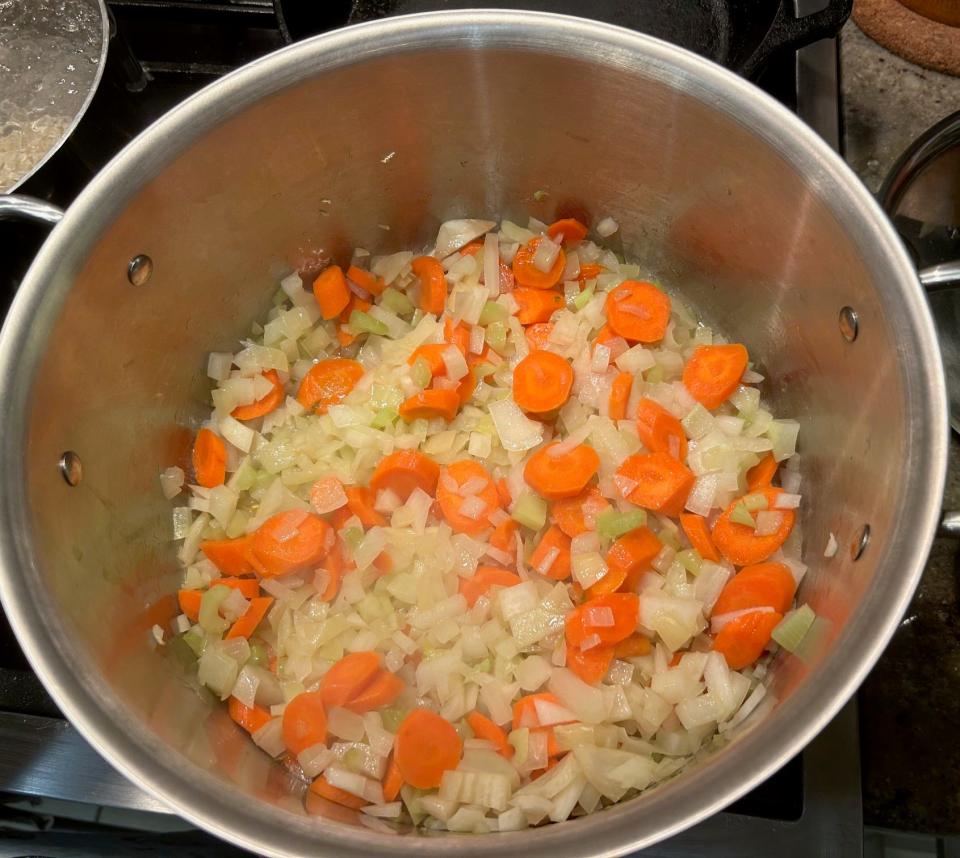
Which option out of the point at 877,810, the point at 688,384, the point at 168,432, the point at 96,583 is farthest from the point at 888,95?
the point at 96,583

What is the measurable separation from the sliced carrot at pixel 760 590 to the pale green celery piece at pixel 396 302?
865 millimetres

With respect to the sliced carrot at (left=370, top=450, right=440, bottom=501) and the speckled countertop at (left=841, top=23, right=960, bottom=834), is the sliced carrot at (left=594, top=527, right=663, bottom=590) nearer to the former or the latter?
the sliced carrot at (left=370, top=450, right=440, bottom=501)

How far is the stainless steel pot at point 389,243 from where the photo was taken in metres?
1.04

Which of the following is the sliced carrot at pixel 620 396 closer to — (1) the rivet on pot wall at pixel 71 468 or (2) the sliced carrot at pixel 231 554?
(2) the sliced carrot at pixel 231 554

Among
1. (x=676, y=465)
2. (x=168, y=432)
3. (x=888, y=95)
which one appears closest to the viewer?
(x=676, y=465)

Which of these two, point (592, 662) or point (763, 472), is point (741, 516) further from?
point (592, 662)

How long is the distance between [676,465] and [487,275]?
0.58 metres

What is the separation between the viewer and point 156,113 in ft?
5.62

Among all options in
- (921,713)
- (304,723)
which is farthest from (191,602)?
(921,713)

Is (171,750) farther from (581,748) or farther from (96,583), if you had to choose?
(581,748)

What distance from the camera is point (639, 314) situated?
1.63 m

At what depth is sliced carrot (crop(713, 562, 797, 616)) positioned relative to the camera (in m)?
1.36

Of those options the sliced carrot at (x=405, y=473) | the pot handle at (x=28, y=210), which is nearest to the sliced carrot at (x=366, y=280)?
the sliced carrot at (x=405, y=473)

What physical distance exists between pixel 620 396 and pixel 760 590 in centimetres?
44
